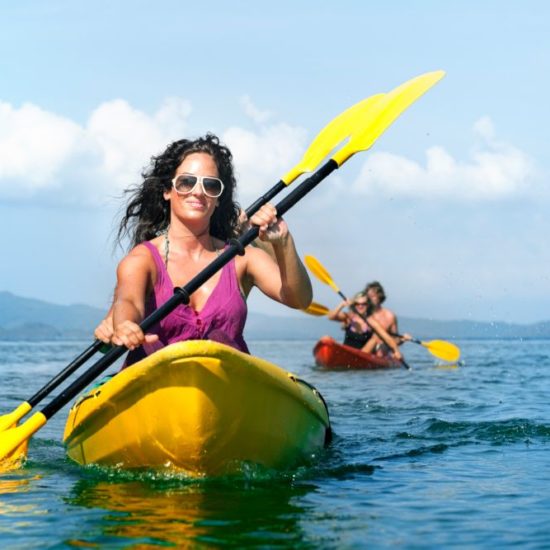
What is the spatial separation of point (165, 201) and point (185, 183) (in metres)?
0.48

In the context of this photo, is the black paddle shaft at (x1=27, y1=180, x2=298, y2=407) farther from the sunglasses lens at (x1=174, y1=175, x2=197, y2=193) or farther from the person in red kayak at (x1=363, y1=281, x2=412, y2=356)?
the person in red kayak at (x1=363, y1=281, x2=412, y2=356)

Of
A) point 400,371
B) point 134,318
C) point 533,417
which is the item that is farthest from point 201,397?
point 400,371

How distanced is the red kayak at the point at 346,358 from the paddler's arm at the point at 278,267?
38.4 feet

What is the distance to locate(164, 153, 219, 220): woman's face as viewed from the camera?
5.92 metres

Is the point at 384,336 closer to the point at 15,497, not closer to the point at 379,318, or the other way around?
the point at 379,318

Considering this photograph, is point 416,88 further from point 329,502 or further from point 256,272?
point 329,502

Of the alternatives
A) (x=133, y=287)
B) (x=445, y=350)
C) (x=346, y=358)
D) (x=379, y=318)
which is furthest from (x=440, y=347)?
(x=133, y=287)

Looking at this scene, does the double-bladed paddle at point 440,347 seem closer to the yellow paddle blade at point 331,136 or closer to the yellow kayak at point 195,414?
the yellow paddle blade at point 331,136

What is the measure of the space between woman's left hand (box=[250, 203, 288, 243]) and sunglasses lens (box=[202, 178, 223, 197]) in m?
0.55

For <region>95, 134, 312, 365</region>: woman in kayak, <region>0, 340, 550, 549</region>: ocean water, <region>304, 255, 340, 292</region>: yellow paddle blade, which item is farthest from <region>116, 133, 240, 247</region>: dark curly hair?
<region>304, 255, 340, 292</region>: yellow paddle blade

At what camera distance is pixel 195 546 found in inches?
163

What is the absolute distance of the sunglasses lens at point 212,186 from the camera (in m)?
5.92

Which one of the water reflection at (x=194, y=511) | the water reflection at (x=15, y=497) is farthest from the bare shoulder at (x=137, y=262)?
the water reflection at (x=15, y=497)

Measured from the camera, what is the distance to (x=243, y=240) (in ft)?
18.5
